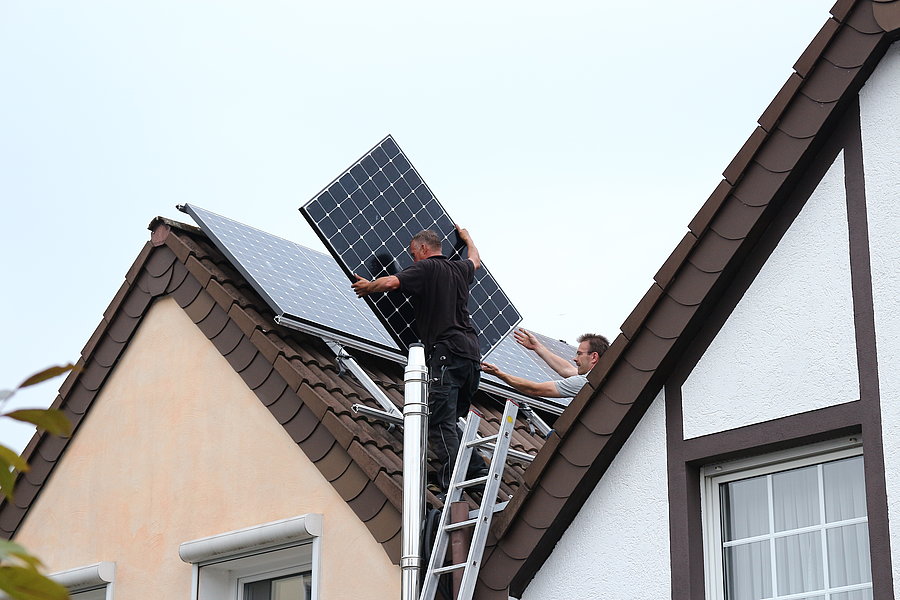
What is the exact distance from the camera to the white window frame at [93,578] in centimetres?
944

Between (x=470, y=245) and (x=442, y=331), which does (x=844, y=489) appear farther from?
(x=470, y=245)

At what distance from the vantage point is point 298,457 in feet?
28.2

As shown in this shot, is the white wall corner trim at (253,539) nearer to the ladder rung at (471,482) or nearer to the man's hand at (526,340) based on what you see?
the ladder rung at (471,482)

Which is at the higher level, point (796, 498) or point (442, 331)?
point (442, 331)

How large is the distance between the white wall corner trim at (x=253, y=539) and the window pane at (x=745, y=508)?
270 centimetres

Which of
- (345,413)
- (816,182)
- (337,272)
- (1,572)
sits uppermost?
(337,272)

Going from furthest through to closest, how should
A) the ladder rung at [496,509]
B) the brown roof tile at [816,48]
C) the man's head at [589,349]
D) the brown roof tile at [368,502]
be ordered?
1. the man's head at [589,349]
2. the brown roof tile at [368,502]
3. the ladder rung at [496,509]
4. the brown roof tile at [816,48]

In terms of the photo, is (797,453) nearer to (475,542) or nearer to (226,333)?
(475,542)

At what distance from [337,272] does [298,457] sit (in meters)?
2.77

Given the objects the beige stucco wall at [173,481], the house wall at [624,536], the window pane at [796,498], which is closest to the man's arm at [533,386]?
the beige stucco wall at [173,481]

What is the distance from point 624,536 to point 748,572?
0.73 m

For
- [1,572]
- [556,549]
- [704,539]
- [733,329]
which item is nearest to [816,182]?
[733,329]

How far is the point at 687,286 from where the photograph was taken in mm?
7230

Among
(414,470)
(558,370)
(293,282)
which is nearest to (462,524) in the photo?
(414,470)
